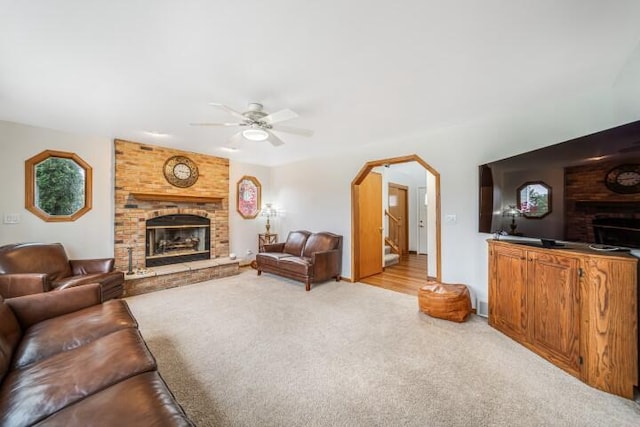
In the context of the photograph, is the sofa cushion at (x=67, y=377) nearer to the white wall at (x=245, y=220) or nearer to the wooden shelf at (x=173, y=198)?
the wooden shelf at (x=173, y=198)

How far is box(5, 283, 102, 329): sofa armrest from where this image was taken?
187 cm

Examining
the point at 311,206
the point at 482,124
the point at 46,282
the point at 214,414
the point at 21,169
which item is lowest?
the point at 214,414

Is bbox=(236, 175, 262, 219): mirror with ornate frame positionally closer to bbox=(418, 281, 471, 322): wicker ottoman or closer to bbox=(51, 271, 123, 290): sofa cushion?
bbox=(51, 271, 123, 290): sofa cushion

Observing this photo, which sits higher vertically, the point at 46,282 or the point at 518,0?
the point at 518,0

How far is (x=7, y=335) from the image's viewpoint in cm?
157

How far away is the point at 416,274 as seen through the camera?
5.13m

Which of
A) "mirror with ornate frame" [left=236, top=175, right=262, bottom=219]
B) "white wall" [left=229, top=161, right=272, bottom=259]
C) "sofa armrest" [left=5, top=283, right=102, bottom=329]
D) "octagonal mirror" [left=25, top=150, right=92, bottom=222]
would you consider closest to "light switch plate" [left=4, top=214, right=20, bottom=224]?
"octagonal mirror" [left=25, top=150, right=92, bottom=222]

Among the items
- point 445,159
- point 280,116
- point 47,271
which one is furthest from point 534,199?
point 47,271

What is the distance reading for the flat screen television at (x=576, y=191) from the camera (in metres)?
1.70

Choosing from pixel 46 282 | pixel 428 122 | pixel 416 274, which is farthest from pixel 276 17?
pixel 416 274

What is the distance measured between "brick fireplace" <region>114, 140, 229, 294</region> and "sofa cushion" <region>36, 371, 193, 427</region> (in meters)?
3.95

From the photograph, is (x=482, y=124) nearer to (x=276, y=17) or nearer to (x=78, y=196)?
(x=276, y=17)

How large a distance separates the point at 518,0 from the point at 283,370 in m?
2.94

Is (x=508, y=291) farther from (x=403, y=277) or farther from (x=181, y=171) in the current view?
(x=181, y=171)
